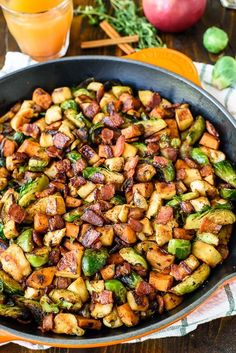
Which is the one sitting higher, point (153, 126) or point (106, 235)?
point (153, 126)

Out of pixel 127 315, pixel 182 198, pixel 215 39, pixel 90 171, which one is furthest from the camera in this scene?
pixel 215 39

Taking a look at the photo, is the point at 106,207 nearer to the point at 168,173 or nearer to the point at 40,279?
the point at 168,173

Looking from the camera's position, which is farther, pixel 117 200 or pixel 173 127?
pixel 173 127

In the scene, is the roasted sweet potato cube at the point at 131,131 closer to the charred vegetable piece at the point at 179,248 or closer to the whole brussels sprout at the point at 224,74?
the charred vegetable piece at the point at 179,248

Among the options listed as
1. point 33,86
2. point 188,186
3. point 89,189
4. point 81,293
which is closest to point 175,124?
point 188,186

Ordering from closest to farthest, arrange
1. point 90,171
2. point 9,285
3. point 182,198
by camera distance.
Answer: point 9,285, point 182,198, point 90,171

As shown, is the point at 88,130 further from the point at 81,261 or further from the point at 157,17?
the point at 157,17

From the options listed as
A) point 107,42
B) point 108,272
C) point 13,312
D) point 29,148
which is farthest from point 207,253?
point 107,42
